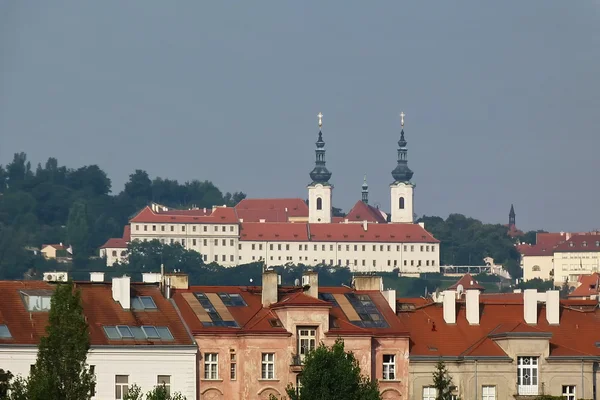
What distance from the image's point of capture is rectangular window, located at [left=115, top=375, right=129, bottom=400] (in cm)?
5719

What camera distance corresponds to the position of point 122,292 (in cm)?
5962

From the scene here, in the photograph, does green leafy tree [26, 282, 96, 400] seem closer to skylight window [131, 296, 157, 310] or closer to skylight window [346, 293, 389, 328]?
skylight window [131, 296, 157, 310]

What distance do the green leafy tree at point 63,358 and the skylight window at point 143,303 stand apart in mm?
11864

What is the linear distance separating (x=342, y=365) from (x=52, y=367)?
864cm

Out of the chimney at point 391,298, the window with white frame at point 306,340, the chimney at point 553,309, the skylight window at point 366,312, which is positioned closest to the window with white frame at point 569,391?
the chimney at point 553,309

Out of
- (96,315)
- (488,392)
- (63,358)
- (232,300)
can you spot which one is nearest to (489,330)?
(488,392)

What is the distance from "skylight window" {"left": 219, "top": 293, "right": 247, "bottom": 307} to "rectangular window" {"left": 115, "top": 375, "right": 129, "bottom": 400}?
478 cm

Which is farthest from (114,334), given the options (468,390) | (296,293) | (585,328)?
(585,328)

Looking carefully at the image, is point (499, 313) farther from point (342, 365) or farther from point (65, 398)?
point (65, 398)

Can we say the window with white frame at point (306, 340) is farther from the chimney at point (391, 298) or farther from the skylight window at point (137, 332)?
the chimney at point (391, 298)

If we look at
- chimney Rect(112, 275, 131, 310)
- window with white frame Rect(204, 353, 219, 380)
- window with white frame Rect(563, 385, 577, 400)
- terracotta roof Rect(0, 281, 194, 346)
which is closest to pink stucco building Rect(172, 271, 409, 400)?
window with white frame Rect(204, 353, 219, 380)

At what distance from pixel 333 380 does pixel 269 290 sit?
26.3 ft

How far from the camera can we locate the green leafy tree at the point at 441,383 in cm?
5594

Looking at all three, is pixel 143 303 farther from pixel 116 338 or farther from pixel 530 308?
pixel 530 308
